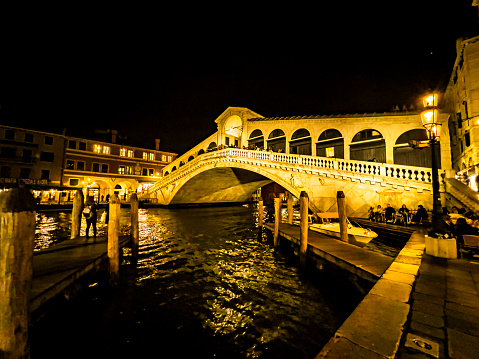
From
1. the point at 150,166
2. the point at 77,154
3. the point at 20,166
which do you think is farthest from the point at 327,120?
the point at 20,166

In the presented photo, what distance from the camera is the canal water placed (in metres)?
3.31

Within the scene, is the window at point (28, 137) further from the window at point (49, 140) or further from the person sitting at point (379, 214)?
the person sitting at point (379, 214)

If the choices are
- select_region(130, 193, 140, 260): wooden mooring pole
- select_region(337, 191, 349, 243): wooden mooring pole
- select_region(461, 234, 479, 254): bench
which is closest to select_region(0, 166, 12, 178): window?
select_region(130, 193, 140, 260): wooden mooring pole

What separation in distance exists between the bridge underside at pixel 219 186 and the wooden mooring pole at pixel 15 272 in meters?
16.8

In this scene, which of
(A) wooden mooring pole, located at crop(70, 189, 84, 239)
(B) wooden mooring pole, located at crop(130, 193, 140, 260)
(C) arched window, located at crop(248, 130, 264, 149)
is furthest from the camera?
(C) arched window, located at crop(248, 130, 264, 149)

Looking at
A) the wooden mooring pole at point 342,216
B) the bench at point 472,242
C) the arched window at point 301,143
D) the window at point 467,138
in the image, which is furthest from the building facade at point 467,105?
the arched window at point 301,143

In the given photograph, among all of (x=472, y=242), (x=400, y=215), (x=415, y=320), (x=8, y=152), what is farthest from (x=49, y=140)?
(x=472, y=242)

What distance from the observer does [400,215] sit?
9695 millimetres

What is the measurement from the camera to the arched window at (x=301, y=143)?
64.8 feet

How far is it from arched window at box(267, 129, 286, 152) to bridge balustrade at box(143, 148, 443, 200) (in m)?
5.94

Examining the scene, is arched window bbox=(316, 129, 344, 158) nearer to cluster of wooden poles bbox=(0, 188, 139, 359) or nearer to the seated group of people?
the seated group of people

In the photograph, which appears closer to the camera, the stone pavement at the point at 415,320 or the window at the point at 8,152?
the stone pavement at the point at 415,320

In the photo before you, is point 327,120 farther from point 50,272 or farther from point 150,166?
point 150,166

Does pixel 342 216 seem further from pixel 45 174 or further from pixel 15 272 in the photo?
pixel 45 174
